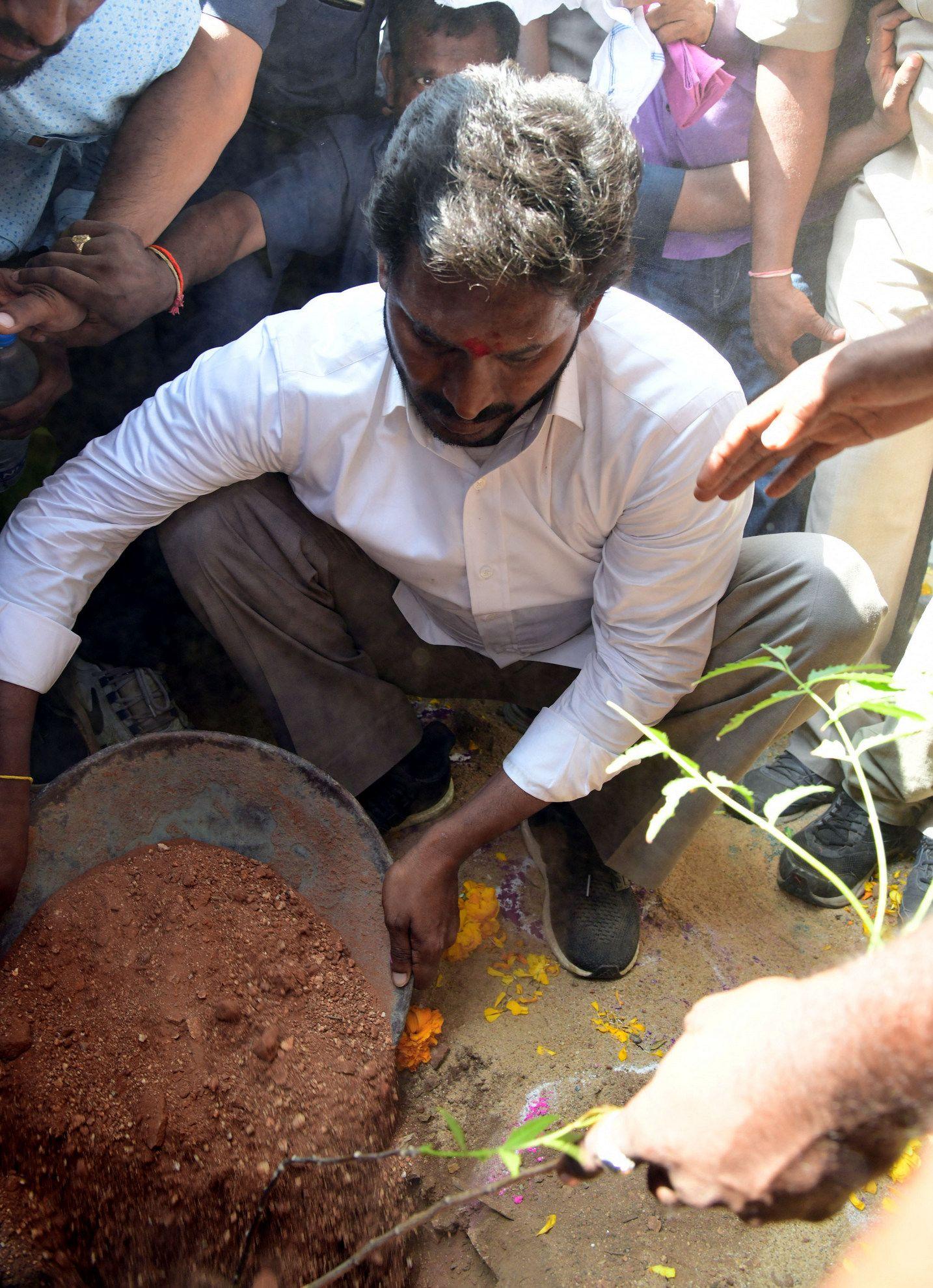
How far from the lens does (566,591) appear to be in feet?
5.89

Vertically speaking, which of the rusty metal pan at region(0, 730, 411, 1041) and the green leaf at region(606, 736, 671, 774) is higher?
the green leaf at region(606, 736, 671, 774)

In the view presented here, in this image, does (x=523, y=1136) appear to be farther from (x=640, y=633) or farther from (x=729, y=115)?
(x=729, y=115)

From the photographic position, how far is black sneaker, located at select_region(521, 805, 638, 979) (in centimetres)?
190

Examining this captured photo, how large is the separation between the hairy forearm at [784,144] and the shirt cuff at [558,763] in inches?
55.0

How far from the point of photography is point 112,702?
2.08 meters

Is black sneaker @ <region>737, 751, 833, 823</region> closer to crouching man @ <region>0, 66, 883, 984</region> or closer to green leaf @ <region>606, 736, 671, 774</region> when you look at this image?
crouching man @ <region>0, 66, 883, 984</region>

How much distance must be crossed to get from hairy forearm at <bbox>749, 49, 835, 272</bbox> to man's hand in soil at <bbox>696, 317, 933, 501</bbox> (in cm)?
133

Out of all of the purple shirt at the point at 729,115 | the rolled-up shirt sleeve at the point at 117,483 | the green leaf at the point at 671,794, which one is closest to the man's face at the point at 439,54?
the purple shirt at the point at 729,115

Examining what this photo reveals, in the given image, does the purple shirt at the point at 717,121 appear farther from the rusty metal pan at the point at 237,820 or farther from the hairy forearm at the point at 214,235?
the rusty metal pan at the point at 237,820

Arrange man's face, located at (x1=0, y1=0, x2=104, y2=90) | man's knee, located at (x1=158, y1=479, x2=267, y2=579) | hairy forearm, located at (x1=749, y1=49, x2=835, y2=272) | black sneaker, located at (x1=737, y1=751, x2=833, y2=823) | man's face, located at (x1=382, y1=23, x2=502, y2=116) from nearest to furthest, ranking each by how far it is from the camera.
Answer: man's face, located at (x1=0, y1=0, x2=104, y2=90) → man's knee, located at (x1=158, y1=479, x2=267, y2=579) → man's face, located at (x1=382, y1=23, x2=502, y2=116) → hairy forearm, located at (x1=749, y1=49, x2=835, y2=272) → black sneaker, located at (x1=737, y1=751, x2=833, y2=823)

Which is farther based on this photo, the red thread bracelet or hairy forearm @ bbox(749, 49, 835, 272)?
hairy forearm @ bbox(749, 49, 835, 272)

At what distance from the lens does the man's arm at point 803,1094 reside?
598 millimetres

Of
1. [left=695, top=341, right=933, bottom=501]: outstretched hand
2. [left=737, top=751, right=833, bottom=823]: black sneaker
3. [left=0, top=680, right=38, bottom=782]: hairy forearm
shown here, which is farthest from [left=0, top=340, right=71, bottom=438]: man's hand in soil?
[left=737, top=751, right=833, bottom=823]: black sneaker

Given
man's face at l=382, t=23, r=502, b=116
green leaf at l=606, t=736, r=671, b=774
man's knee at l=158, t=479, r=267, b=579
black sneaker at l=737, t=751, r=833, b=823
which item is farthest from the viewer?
black sneaker at l=737, t=751, r=833, b=823
